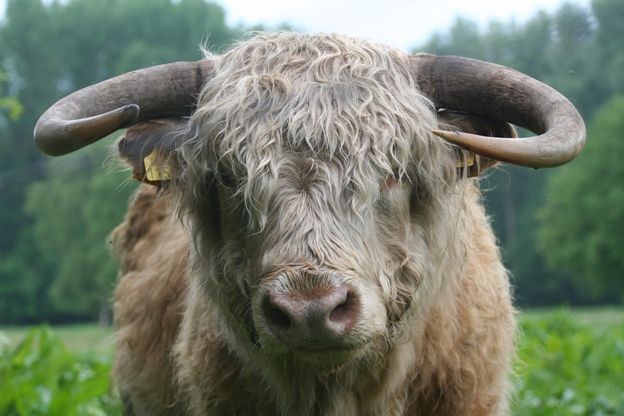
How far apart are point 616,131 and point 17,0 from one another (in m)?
33.1

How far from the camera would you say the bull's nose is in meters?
3.29

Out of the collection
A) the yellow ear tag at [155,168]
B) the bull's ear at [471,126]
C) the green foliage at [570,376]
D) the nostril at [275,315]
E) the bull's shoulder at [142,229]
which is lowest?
the green foliage at [570,376]

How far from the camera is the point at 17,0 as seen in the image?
4175cm

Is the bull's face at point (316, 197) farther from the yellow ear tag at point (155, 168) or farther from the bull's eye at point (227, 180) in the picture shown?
the yellow ear tag at point (155, 168)

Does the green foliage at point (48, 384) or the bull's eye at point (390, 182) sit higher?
the bull's eye at point (390, 182)

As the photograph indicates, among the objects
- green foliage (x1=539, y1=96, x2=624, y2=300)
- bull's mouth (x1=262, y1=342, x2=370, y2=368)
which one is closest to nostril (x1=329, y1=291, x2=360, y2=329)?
bull's mouth (x1=262, y1=342, x2=370, y2=368)

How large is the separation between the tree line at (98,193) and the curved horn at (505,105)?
1050 inches

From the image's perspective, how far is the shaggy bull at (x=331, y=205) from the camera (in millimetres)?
3531

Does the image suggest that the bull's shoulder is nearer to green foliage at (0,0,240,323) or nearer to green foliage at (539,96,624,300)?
green foliage at (0,0,240,323)

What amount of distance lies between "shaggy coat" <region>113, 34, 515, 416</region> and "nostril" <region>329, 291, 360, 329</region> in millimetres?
26

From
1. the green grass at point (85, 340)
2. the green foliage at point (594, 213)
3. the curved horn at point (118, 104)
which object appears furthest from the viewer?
the green foliage at point (594, 213)

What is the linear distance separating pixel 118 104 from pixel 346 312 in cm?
150

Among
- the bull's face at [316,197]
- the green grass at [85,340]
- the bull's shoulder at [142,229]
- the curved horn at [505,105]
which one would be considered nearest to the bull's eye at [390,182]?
the bull's face at [316,197]

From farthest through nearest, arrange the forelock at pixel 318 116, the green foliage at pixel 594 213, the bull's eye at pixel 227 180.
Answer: the green foliage at pixel 594 213 → the bull's eye at pixel 227 180 → the forelock at pixel 318 116
